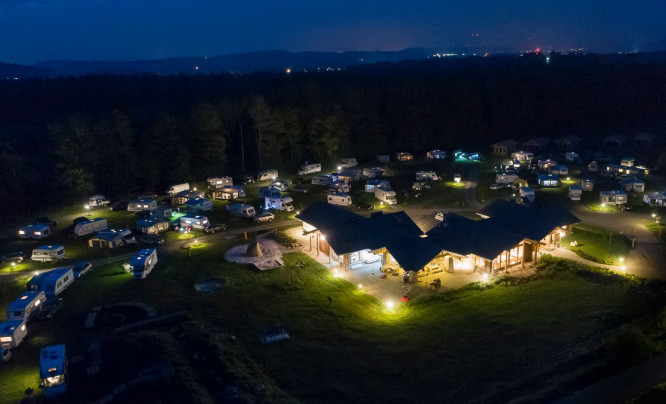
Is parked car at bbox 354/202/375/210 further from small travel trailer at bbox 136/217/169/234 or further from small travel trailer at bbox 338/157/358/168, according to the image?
small travel trailer at bbox 338/157/358/168

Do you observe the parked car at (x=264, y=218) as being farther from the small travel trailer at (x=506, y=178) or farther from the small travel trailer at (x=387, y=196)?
the small travel trailer at (x=506, y=178)

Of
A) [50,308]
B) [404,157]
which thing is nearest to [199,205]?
[50,308]

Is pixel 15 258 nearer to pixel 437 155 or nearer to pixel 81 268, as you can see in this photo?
pixel 81 268

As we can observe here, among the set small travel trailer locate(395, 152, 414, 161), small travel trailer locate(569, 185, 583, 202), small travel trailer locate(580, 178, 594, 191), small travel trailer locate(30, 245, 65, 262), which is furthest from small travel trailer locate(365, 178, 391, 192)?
small travel trailer locate(30, 245, 65, 262)

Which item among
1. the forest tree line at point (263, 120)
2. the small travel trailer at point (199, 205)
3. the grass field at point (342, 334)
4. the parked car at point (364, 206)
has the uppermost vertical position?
the forest tree line at point (263, 120)

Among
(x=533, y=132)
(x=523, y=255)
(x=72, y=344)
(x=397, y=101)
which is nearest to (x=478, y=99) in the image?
(x=533, y=132)

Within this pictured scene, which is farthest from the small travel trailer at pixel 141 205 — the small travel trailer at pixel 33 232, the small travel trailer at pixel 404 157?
the small travel trailer at pixel 404 157
